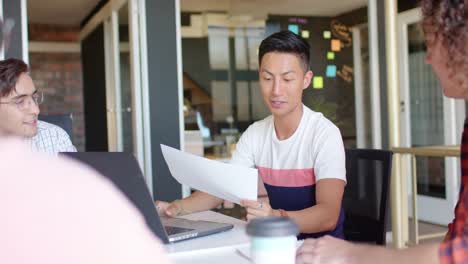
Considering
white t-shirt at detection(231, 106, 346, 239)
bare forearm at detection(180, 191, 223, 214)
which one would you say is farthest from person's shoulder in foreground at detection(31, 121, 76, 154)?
white t-shirt at detection(231, 106, 346, 239)

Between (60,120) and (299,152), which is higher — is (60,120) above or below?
above

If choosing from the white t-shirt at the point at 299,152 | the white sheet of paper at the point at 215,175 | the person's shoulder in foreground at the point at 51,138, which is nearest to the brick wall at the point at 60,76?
the person's shoulder in foreground at the point at 51,138

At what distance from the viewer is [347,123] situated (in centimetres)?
516

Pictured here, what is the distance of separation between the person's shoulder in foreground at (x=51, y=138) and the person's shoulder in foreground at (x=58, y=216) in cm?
226

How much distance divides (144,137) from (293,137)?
2.90m

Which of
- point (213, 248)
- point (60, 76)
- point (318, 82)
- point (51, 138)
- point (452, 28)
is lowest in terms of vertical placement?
point (213, 248)

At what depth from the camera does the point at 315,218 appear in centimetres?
161

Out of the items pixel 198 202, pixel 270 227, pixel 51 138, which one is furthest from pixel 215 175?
pixel 51 138

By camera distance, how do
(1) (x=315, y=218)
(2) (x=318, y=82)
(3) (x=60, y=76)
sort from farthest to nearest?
(3) (x=60, y=76)
(2) (x=318, y=82)
(1) (x=315, y=218)

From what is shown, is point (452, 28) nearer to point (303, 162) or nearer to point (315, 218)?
point (315, 218)

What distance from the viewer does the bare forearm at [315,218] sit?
159cm

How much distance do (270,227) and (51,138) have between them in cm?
223

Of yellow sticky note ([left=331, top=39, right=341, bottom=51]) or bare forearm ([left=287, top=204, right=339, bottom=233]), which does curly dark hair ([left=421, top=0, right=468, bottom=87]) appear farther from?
yellow sticky note ([left=331, top=39, right=341, bottom=51])

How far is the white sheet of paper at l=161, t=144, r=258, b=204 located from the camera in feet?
4.44
